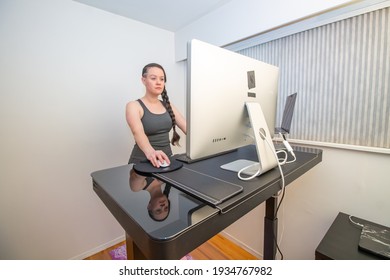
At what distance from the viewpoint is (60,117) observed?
5.08ft

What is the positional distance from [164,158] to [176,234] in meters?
0.46

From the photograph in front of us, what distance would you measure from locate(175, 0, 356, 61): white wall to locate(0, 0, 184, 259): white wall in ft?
2.00

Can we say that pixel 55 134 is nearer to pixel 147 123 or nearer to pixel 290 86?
pixel 147 123

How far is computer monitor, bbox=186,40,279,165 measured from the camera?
0.57 metres

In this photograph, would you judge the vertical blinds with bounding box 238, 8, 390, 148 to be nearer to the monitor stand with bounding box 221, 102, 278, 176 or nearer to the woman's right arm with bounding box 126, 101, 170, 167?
the monitor stand with bounding box 221, 102, 278, 176

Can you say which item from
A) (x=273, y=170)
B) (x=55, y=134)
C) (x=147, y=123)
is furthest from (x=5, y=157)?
(x=273, y=170)

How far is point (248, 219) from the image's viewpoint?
1.75 metres

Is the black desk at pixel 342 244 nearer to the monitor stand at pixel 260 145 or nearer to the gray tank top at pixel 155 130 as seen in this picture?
the monitor stand at pixel 260 145

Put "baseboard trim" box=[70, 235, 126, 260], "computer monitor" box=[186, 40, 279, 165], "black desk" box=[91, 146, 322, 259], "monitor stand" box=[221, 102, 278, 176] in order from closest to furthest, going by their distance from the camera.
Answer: "black desk" box=[91, 146, 322, 259] → "computer monitor" box=[186, 40, 279, 165] → "monitor stand" box=[221, 102, 278, 176] → "baseboard trim" box=[70, 235, 126, 260]

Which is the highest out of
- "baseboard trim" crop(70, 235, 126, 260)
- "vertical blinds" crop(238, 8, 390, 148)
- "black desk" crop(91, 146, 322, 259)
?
"vertical blinds" crop(238, 8, 390, 148)

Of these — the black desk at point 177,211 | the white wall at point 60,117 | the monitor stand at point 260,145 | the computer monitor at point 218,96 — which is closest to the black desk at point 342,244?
the black desk at point 177,211

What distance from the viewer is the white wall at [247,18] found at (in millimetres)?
1218

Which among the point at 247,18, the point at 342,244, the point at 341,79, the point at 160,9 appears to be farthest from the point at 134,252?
the point at 160,9

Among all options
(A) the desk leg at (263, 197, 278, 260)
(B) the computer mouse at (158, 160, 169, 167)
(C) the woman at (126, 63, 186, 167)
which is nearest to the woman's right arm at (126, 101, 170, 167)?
(C) the woman at (126, 63, 186, 167)
